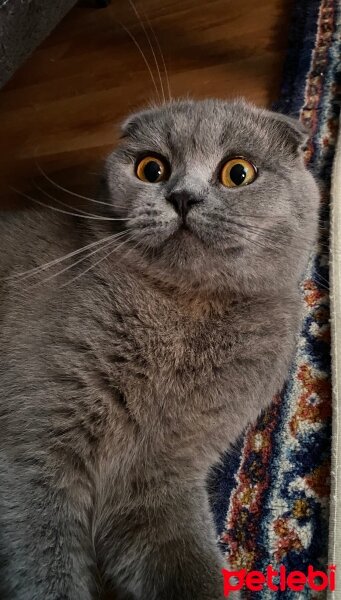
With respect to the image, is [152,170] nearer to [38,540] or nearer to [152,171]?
[152,171]

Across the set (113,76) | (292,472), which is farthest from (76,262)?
(113,76)

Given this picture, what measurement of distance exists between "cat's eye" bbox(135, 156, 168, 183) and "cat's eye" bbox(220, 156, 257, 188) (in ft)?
0.35

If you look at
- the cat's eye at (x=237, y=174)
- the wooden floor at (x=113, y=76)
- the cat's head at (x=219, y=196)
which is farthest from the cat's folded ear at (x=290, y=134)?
the wooden floor at (x=113, y=76)

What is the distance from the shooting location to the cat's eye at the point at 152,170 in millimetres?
866

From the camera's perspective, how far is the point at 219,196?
0.77 meters

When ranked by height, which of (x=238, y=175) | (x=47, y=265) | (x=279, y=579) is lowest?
(x=279, y=579)

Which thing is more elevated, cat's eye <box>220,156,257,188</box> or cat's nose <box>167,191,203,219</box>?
cat's eye <box>220,156,257,188</box>

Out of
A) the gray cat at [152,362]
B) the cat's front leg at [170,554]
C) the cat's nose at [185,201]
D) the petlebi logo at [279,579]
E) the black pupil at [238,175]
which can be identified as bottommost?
the petlebi logo at [279,579]

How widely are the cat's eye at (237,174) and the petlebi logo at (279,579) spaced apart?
0.59 m

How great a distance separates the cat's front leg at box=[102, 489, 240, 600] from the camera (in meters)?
0.76

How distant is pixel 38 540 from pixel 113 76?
4.55 feet

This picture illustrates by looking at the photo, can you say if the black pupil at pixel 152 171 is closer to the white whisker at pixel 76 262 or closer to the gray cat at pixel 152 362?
the gray cat at pixel 152 362

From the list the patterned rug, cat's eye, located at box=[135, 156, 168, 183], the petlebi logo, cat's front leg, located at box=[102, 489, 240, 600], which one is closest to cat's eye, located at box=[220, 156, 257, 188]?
cat's eye, located at box=[135, 156, 168, 183]

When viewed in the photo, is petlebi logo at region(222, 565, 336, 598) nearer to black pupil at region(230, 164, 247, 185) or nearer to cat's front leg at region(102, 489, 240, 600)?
cat's front leg at region(102, 489, 240, 600)
